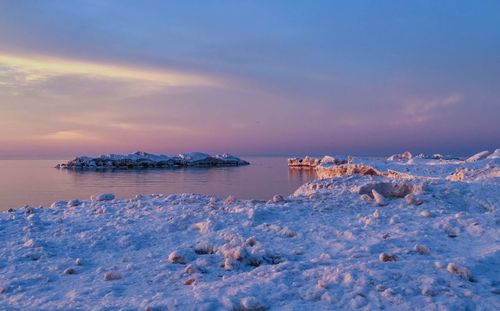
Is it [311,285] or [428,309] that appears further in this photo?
[311,285]

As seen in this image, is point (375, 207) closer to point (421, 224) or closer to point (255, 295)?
point (421, 224)

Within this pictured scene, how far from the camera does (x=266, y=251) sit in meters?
7.53

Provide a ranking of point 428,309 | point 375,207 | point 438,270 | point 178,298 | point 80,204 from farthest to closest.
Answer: point 80,204, point 375,207, point 438,270, point 178,298, point 428,309

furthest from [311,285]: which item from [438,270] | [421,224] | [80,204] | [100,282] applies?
[80,204]

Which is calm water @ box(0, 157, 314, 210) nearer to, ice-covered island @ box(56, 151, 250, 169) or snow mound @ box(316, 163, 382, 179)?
snow mound @ box(316, 163, 382, 179)

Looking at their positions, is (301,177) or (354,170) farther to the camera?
(301,177)

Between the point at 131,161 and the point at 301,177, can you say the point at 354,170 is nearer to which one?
the point at 301,177

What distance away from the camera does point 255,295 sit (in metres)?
5.66

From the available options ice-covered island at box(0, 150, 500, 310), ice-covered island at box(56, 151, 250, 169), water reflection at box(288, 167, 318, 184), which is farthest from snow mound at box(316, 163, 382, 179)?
ice-covered island at box(56, 151, 250, 169)

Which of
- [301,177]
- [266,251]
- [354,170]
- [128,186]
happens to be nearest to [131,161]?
[301,177]

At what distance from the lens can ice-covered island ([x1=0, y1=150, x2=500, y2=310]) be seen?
222 inches

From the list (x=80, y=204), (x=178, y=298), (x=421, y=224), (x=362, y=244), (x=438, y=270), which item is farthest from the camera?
(x=80, y=204)

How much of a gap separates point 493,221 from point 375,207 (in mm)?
2565

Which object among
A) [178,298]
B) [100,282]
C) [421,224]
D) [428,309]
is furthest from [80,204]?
[428,309]
